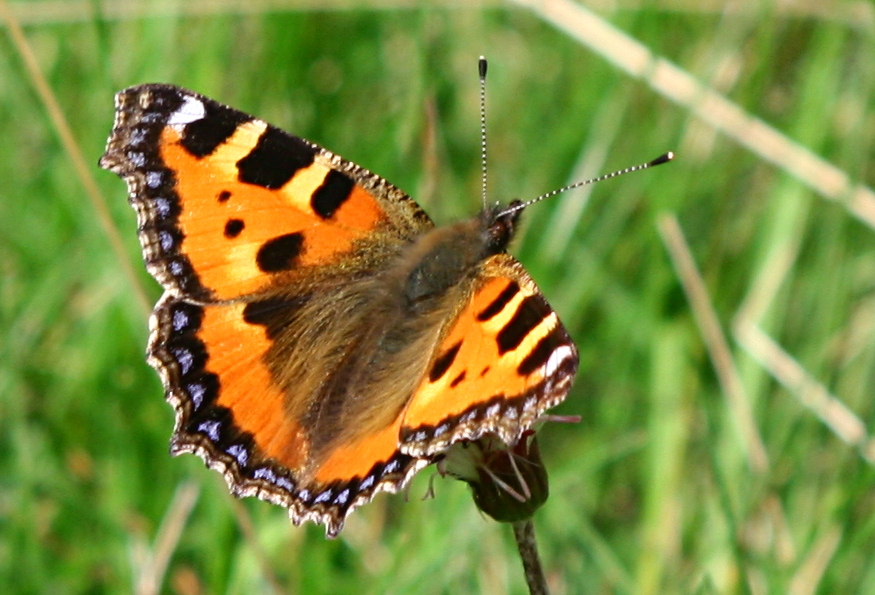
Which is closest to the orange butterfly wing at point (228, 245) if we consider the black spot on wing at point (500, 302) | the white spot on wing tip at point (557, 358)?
the black spot on wing at point (500, 302)

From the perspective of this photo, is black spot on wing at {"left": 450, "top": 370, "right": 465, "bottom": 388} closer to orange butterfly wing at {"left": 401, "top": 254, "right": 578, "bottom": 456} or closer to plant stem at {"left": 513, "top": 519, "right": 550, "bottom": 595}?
orange butterfly wing at {"left": 401, "top": 254, "right": 578, "bottom": 456}

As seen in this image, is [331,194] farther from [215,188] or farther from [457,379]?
[457,379]

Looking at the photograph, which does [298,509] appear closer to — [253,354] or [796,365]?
[253,354]

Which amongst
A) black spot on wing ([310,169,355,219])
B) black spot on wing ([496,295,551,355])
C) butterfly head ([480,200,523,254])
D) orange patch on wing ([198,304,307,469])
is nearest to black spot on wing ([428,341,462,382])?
black spot on wing ([496,295,551,355])

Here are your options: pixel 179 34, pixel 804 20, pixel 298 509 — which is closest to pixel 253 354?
pixel 298 509

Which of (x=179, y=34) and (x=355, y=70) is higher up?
(x=179, y=34)

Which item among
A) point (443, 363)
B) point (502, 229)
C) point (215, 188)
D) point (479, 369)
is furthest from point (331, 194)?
point (479, 369)

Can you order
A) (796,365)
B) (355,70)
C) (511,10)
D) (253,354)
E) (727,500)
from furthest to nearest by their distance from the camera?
1. (511,10)
2. (355,70)
3. (796,365)
4. (727,500)
5. (253,354)

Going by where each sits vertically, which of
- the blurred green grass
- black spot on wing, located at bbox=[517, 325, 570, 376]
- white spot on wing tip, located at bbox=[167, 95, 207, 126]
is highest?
white spot on wing tip, located at bbox=[167, 95, 207, 126]
